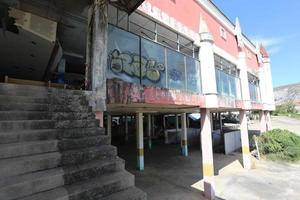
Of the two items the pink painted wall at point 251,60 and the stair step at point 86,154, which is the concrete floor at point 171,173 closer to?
the stair step at point 86,154

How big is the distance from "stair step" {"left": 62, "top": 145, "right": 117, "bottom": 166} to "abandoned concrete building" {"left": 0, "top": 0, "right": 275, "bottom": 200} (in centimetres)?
1

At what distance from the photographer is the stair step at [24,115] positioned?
2898 millimetres

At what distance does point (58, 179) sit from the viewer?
2361 millimetres

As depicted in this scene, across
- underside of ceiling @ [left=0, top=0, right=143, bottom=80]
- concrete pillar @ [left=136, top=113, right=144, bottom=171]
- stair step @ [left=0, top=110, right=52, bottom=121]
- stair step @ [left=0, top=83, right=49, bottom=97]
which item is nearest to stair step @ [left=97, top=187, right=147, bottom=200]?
stair step @ [left=0, top=110, right=52, bottom=121]

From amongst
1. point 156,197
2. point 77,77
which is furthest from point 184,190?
point 77,77

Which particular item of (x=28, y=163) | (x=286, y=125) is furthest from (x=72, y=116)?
(x=286, y=125)

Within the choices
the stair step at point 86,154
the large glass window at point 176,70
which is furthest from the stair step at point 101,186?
the large glass window at point 176,70

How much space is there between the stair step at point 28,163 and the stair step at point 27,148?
2.7 inches

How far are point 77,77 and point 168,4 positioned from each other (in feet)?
23.9

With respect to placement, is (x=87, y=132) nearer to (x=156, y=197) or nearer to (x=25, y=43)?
(x=25, y=43)

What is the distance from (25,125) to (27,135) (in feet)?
0.80

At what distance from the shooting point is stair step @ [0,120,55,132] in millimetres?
2749

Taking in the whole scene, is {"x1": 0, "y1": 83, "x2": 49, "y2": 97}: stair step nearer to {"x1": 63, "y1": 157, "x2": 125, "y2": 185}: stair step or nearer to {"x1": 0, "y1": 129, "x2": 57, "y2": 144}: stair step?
{"x1": 0, "y1": 129, "x2": 57, "y2": 144}: stair step

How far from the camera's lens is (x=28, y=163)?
2344 millimetres
